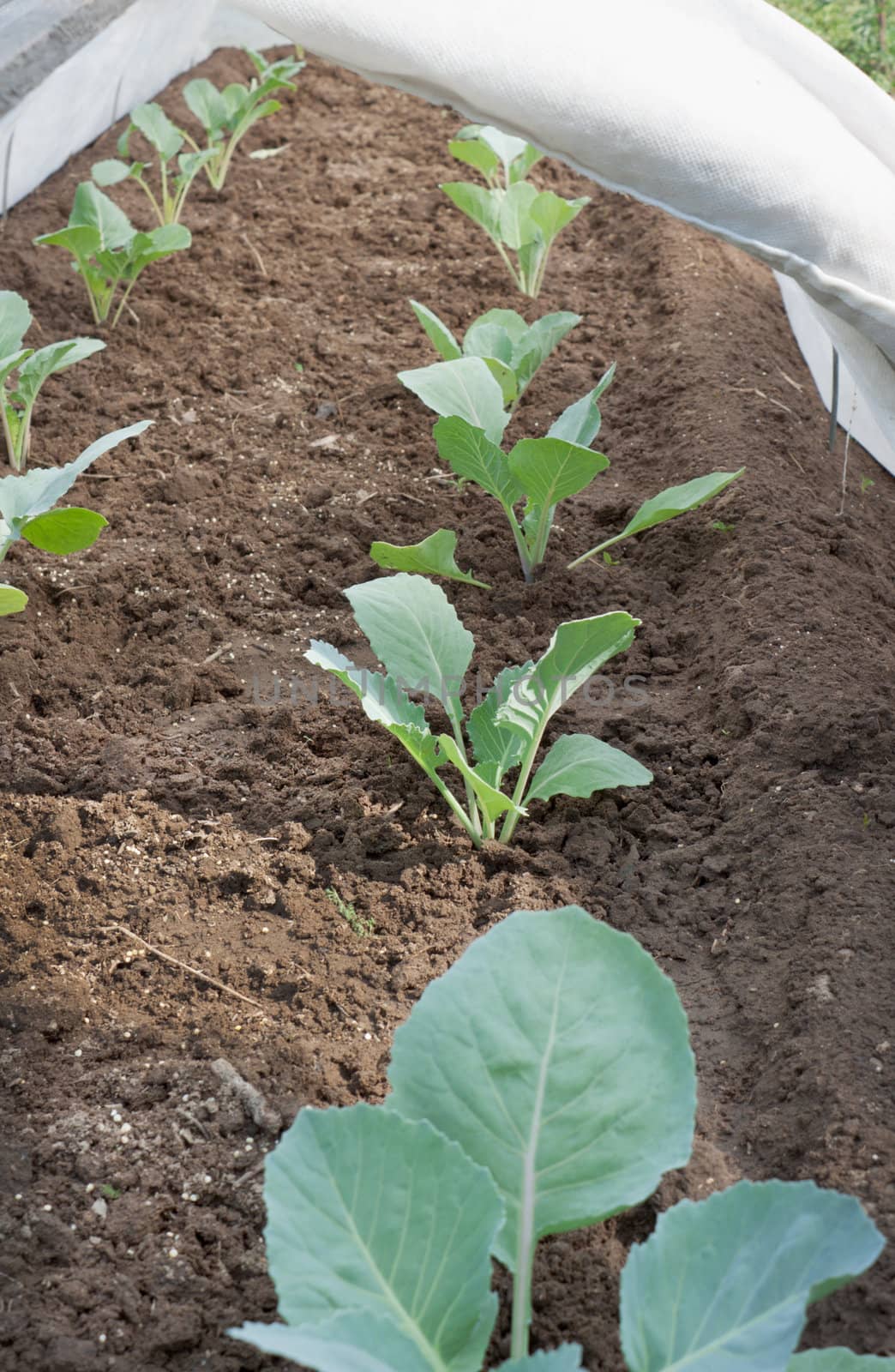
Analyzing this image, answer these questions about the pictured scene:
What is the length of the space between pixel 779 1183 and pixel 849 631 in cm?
122

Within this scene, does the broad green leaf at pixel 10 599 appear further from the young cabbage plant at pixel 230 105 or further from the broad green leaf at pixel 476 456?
the young cabbage plant at pixel 230 105

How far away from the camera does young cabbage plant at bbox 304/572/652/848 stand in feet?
5.21

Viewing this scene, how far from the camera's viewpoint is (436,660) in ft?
5.64

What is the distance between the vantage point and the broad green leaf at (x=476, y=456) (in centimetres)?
195

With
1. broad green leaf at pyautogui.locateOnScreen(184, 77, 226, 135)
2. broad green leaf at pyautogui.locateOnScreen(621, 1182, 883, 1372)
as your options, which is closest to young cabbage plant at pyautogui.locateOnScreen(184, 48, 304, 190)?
broad green leaf at pyautogui.locateOnScreen(184, 77, 226, 135)

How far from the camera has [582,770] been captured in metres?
1.66

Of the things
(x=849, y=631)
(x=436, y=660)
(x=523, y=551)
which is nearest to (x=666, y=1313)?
(x=436, y=660)

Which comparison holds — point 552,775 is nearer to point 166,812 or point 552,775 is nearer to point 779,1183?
point 166,812

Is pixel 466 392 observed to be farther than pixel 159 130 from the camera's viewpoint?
No

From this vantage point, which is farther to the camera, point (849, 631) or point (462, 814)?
point (849, 631)

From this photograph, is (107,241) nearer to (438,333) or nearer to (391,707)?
(438,333)

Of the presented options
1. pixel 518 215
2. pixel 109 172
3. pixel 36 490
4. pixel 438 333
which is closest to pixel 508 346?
pixel 438 333

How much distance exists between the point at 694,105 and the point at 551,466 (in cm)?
57

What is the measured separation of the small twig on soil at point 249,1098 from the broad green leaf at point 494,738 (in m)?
0.53
